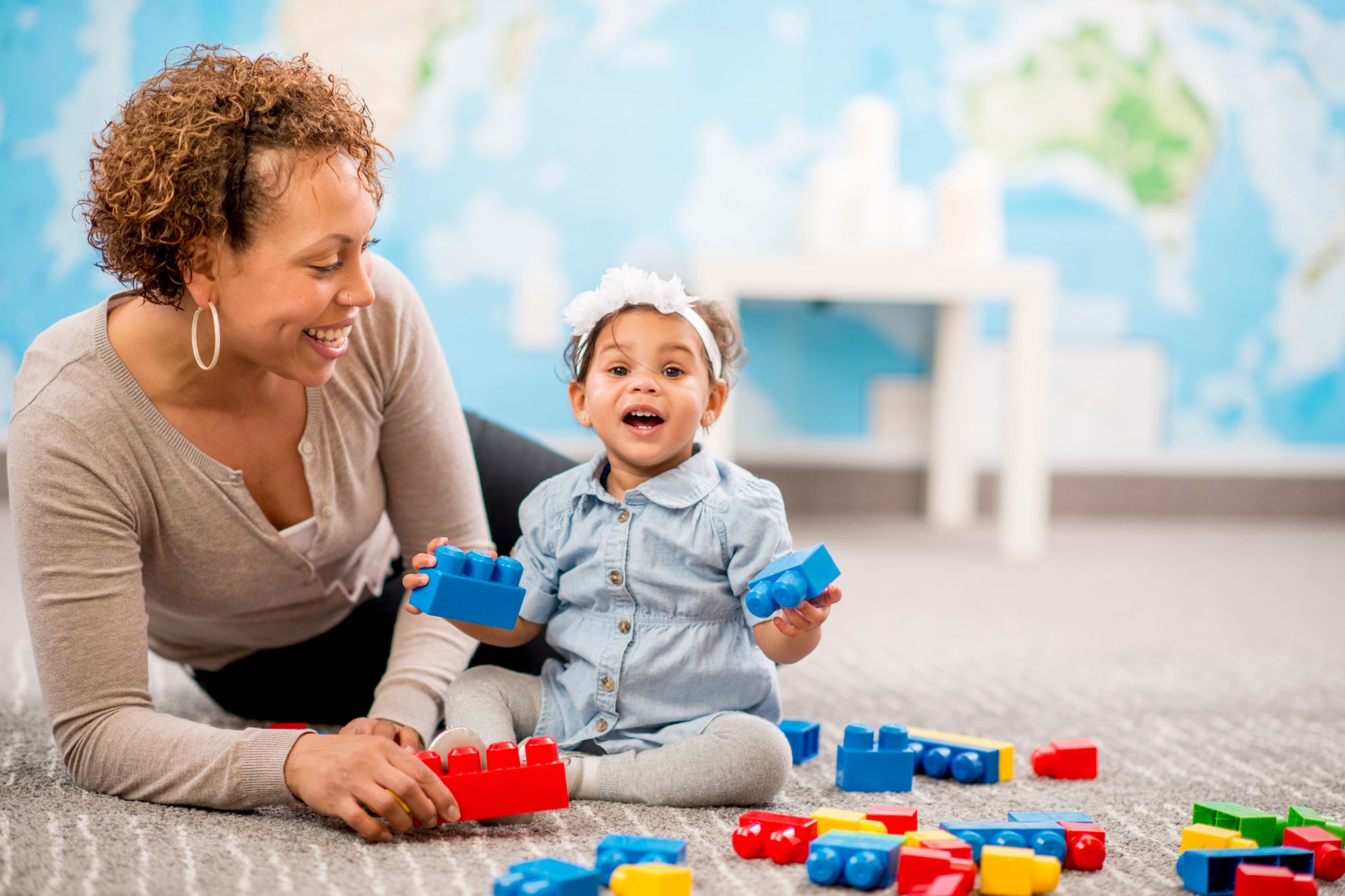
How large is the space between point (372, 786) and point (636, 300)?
1.44 ft

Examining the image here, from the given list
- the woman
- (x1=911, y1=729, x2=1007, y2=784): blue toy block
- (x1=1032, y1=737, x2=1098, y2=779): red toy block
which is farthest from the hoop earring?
(x1=1032, y1=737, x2=1098, y2=779): red toy block

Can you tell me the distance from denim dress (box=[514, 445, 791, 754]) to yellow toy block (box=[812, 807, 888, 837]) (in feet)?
0.48

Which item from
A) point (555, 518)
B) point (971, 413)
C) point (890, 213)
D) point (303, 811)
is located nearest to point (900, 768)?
point (555, 518)

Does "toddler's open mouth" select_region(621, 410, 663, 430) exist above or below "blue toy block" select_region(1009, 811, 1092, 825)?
above

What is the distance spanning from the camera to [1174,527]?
2855 millimetres

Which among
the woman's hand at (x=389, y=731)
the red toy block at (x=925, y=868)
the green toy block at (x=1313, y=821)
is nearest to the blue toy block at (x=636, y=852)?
the red toy block at (x=925, y=868)

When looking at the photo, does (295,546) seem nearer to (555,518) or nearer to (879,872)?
(555,518)

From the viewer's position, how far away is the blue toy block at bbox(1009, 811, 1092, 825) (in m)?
0.88

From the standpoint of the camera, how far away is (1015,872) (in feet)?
2.55

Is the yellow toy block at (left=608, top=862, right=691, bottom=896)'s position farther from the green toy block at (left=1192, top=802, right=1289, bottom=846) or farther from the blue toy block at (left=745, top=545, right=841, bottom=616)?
the green toy block at (left=1192, top=802, right=1289, bottom=846)

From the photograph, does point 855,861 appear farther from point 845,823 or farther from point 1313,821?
point 1313,821

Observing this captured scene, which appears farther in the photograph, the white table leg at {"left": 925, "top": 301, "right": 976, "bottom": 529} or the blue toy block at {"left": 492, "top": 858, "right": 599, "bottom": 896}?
the white table leg at {"left": 925, "top": 301, "right": 976, "bottom": 529}

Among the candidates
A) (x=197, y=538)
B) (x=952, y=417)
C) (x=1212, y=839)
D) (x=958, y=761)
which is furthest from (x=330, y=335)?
(x=952, y=417)

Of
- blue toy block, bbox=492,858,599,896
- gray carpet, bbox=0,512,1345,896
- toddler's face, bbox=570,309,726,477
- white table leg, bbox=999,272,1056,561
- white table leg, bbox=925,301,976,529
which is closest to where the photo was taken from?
blue toy block, bbox=492,858,599,896
